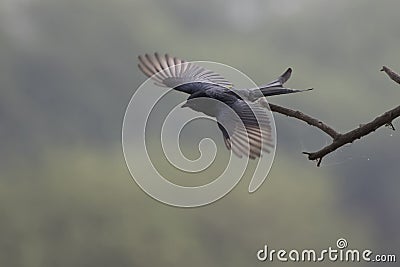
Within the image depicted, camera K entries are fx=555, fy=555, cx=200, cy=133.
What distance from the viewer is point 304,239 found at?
1.45 m

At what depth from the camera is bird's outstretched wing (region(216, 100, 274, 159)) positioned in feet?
3.50

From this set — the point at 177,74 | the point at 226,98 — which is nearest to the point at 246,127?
the point at 226,98

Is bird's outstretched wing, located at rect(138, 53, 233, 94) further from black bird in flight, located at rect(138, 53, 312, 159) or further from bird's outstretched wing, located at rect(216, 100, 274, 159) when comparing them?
bird's outstretched wing, located at rect(216, 100, 274, 159)

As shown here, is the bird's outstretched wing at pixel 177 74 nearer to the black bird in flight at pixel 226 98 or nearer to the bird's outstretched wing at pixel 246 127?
the black bird in flight at pixel 226 98

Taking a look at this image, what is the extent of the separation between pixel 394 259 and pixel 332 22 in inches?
25.4

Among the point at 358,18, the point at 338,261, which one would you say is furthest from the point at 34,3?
the point at 338,261

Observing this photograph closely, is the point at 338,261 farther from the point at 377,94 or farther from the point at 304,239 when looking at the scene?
the point at 377,94

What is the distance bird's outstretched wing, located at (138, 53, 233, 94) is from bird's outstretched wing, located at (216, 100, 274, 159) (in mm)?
114

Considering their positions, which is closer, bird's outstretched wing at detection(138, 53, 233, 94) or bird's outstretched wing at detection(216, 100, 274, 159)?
bird's outstretched wing at detection(216, 100, 274, 159)

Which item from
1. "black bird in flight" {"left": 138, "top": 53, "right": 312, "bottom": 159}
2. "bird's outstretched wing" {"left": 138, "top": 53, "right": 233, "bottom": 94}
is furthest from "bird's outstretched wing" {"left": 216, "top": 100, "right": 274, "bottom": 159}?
"bird's outstretched wing" {"left": 138, "top": 53, "right": 233, "bottom": 94}

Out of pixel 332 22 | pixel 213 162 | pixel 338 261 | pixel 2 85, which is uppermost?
pixel 332 22

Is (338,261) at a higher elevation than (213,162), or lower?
lower

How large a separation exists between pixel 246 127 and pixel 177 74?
275 millimetres

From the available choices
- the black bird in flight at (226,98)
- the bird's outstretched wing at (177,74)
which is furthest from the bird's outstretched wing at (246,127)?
the bird's outstretched wing at (177,74)
